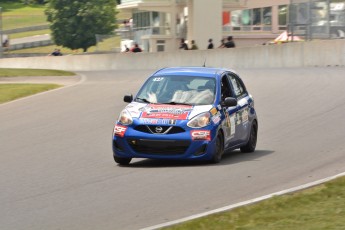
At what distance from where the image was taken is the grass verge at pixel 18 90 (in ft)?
93.1

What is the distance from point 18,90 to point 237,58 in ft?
49.3

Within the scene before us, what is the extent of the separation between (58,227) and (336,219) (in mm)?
2508

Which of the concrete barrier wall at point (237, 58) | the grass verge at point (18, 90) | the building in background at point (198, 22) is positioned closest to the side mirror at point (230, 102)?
the grass verge at point (18, 90)

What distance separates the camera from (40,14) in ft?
563

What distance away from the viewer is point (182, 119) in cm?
1376

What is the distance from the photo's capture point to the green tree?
126562 mm

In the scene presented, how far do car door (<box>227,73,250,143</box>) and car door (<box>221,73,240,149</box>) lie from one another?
0.11 meters

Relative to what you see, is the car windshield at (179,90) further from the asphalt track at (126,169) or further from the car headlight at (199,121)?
the asphalt track at (126,169)

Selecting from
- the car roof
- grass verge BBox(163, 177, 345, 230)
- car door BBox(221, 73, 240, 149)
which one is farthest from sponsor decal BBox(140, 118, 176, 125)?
grass verge BBox(163, 177, 345, 230)

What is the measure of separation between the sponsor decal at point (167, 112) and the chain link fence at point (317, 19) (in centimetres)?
2552

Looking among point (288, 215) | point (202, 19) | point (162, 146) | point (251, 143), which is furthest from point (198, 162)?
point (202, 19)

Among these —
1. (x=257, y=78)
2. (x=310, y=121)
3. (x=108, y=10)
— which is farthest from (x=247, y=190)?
(x=108, y=10)

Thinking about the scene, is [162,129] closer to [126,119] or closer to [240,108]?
[126,119]

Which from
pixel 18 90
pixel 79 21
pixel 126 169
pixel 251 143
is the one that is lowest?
pixel 79 21
